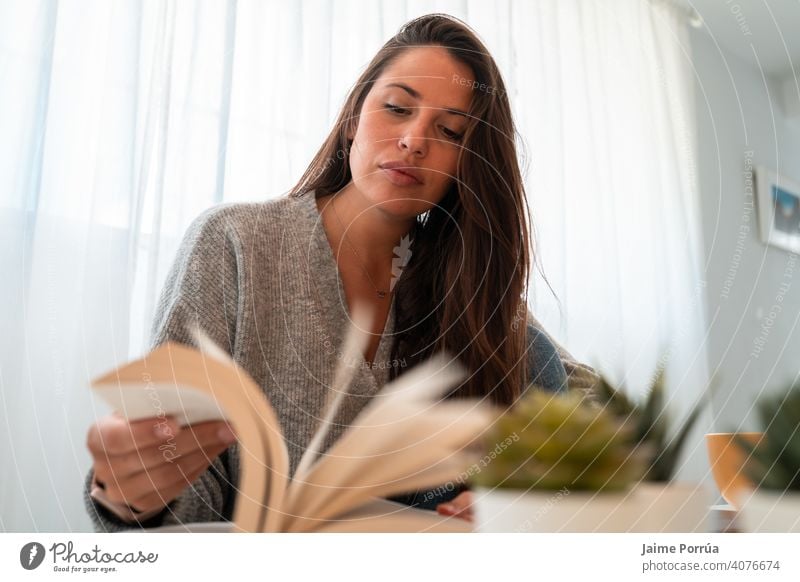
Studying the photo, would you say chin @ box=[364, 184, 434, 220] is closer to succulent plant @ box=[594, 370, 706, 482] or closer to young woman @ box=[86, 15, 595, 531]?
young woman @ box=[86, 15, 595, 531]

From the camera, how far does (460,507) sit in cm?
30

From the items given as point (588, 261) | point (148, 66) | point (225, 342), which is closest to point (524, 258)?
point (588, 261)

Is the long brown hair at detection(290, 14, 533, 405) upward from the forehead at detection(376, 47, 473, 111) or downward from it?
downward

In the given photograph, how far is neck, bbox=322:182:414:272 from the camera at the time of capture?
355 mm

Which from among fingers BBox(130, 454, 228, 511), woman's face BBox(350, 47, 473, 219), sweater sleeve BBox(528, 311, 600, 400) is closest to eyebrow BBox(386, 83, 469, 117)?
woman's face BBox(350, 47, 473, 219)

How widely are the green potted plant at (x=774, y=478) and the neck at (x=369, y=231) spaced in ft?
0.63

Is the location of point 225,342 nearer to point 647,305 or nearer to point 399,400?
point 399,400

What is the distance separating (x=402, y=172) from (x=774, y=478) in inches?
8.8

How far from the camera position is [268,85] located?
438 millimetres

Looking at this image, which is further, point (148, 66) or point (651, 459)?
point (148, 66)

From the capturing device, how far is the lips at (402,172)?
35 centimetres

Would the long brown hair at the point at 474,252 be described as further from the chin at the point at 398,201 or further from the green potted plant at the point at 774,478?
the green potted plant at the point at 774,478

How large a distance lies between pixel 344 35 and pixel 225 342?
22 cm
